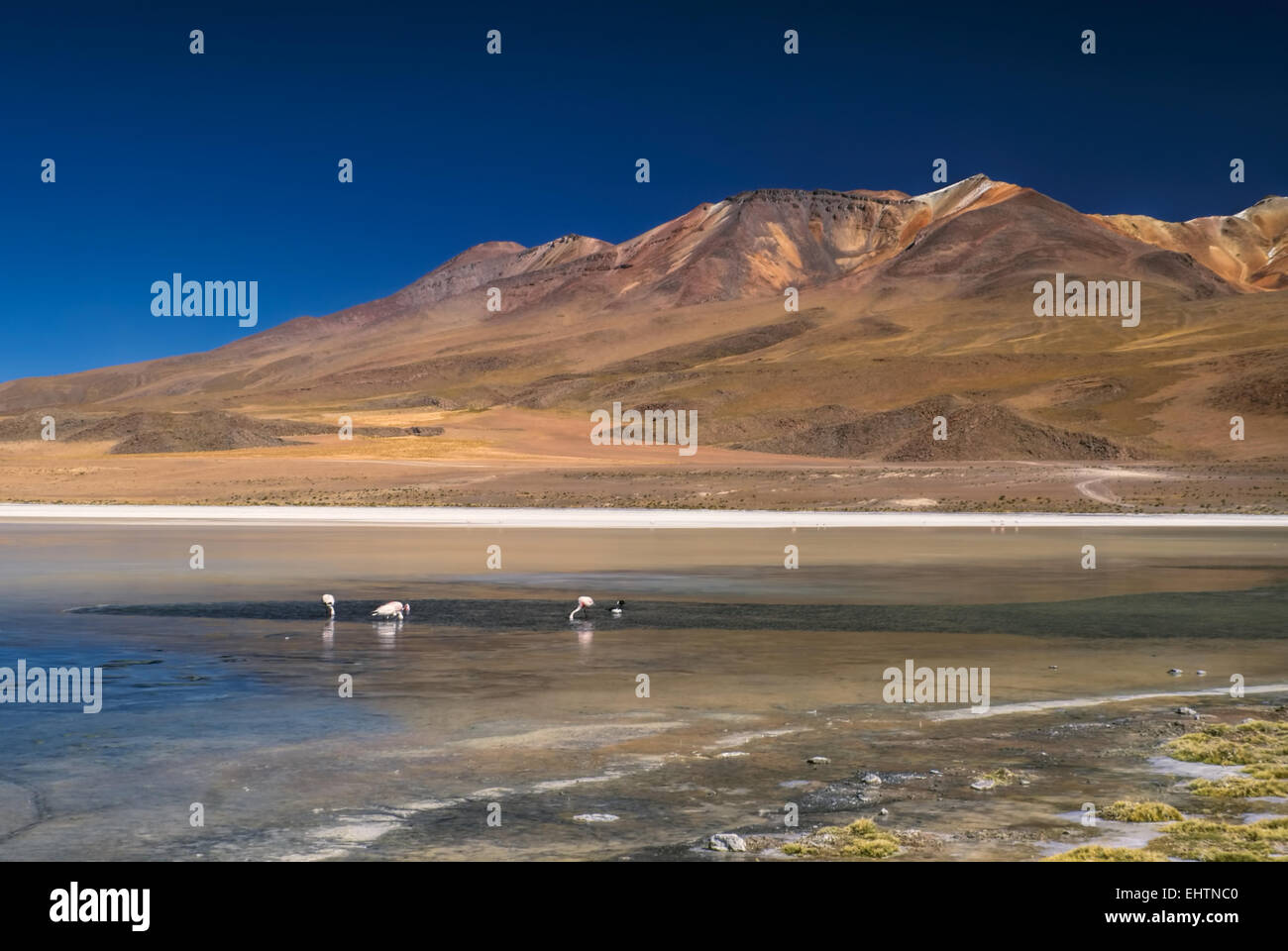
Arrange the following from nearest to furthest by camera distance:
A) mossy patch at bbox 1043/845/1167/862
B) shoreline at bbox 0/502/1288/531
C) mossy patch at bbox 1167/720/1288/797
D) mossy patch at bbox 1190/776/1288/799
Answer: mossy patch at bbox 1043/845/1167/862 < mossy patch at bbox 1190/776/1288/799 < mossy patch at bbox 1167/720/1288/797 < shoreline at bbox 0/502/1288/531

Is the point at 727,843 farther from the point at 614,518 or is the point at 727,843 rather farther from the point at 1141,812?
the point at 614,518

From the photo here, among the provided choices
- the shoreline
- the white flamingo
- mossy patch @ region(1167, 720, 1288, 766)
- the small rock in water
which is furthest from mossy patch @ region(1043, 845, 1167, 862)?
the shoreline

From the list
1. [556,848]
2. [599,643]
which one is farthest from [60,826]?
[599,643]

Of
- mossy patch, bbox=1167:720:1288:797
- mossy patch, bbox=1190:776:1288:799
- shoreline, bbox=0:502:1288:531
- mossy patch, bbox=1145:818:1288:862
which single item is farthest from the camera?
shoreline, bbox=0:502:1288:531

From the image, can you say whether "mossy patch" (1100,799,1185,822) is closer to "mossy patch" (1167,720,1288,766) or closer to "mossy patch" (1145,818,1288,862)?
"mossy patch" (1145,818,1288,862)
